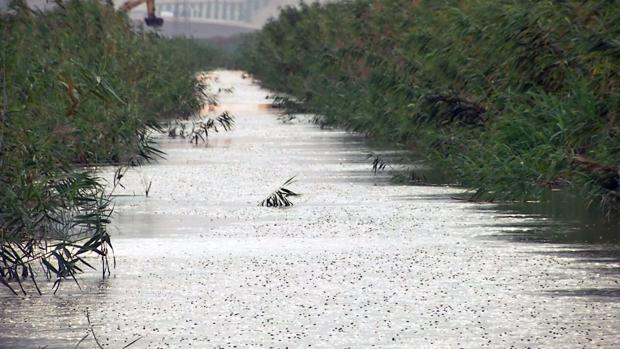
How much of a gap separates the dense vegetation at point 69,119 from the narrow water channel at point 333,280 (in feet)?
1.65

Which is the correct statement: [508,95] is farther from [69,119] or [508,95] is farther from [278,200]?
[69,119]

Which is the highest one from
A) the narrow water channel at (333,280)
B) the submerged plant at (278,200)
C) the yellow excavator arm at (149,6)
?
the yellow excavator arm at (149,6)

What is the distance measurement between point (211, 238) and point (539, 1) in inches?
248

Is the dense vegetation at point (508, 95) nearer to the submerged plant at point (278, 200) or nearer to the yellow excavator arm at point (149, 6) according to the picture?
the submerged plant at point (278, 200)

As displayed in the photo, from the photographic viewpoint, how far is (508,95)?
21.0 metres

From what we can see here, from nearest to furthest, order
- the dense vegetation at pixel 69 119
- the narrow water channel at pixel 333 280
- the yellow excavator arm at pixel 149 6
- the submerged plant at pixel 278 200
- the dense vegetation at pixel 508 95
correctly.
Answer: the narrow water channel at pixel 333 280 < the dense vegetation at pixel 69 119 < the dense vegetation at pixel 508 95 < the submerged plant at pixel 278 200 < the yellow excavator arm at pixel 149 6

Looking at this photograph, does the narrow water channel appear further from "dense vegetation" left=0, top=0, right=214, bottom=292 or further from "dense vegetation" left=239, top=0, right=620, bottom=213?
"dense vegetation" left=239, top=0, right=620, bottom=213

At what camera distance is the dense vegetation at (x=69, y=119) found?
13008 millimetres

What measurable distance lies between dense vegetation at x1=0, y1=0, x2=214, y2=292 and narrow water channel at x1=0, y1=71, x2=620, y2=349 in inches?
19.8

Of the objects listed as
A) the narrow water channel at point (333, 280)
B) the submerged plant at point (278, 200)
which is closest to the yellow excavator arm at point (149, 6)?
the submerged plant at point (278, 200)

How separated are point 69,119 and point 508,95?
18.6 ft

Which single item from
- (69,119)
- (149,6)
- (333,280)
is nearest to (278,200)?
(69,119)

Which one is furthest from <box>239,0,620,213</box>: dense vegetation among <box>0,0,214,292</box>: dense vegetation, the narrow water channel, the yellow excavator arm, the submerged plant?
the yellow excavator arm

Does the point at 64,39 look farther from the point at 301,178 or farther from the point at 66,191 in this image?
the point at 66,191
